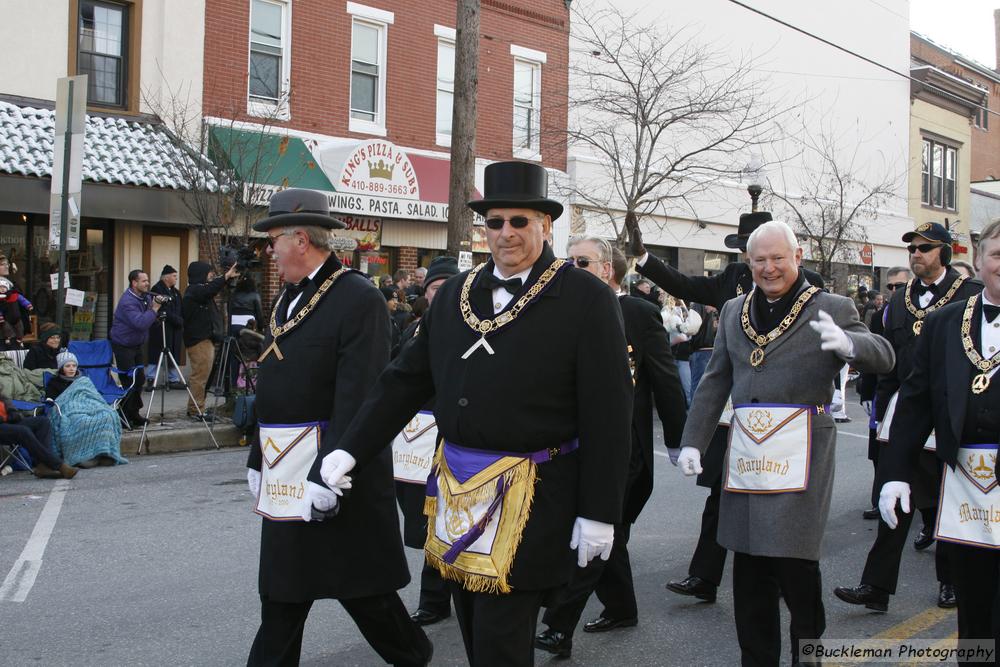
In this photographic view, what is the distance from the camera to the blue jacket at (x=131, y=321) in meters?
12.5

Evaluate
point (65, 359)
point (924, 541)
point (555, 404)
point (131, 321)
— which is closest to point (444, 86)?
point (131, 321)

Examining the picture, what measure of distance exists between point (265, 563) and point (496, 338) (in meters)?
1.35

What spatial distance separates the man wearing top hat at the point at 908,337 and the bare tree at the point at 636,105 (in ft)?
42.0

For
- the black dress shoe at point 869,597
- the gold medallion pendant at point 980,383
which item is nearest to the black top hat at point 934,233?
the black dress shoe at point 869,597

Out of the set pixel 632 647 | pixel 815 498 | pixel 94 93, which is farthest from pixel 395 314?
pixel 815 498

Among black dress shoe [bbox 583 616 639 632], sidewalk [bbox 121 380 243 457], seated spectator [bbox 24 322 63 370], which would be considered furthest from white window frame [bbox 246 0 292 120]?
black dress shoe [bbox 583 616 639 632]

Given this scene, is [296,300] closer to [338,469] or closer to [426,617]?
[338,469]

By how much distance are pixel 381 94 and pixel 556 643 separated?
14.8m

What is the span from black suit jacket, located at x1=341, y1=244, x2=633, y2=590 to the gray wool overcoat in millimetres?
1225

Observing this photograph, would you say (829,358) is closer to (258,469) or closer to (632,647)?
(632,647)

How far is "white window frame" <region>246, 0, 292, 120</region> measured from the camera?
53.9ft

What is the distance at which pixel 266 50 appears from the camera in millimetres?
16812

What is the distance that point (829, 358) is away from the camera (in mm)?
4414

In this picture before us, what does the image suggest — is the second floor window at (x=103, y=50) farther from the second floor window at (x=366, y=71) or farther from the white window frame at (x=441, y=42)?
the white window frame at (x=441, y=42)
